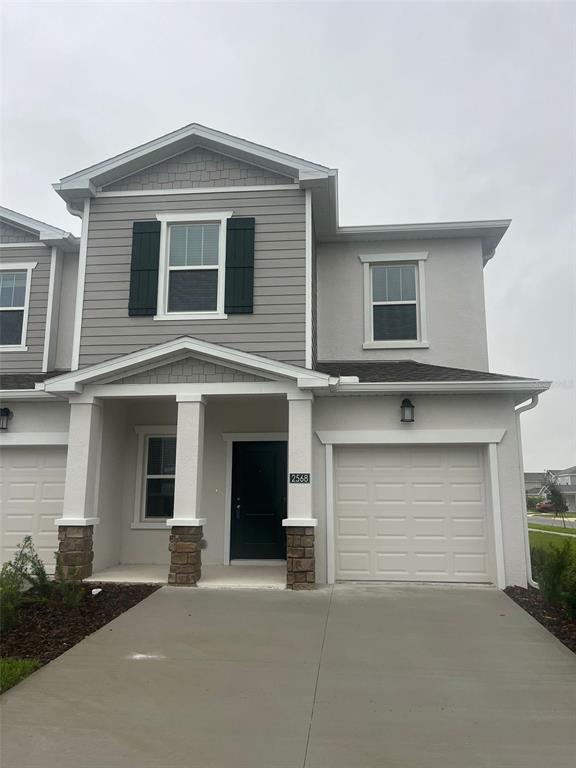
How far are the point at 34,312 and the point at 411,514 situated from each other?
7.89 m

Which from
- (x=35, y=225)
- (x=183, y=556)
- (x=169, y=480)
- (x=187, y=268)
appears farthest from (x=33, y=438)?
(x=35, y=225)

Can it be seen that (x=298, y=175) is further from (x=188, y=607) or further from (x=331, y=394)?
(x=188, y=607)

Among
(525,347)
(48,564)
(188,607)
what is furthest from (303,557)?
(525,347)

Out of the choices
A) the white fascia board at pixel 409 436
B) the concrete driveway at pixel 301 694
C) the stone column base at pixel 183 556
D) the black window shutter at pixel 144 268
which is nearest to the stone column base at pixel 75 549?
the stone column base at pixel 183 556

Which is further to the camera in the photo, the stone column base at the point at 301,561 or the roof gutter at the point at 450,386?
the roof gutter at the point at 450,386

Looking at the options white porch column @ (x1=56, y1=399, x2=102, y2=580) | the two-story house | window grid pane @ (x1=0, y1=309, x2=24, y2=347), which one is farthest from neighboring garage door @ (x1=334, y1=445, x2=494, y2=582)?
window grid pane @ (x1=0, y1=309, x2=24, y2=347)

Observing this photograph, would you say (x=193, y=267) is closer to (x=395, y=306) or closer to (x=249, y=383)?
(x=249, y=383)

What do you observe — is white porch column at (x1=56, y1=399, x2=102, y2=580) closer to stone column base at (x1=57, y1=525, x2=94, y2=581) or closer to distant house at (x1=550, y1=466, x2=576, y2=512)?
stone column base at (x1=57, y1=525, x2=94, y2=581)

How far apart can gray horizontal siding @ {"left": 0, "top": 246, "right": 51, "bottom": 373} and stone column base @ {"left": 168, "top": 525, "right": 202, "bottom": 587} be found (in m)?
4.65

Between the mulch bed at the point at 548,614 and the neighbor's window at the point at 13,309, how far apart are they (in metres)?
9.62

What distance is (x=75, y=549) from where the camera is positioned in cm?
851

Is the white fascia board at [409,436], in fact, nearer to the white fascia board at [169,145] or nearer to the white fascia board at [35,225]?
→ the white fascia board at [169,145]

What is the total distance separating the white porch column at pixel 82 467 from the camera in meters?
8.66

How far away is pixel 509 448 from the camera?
8.75 m
